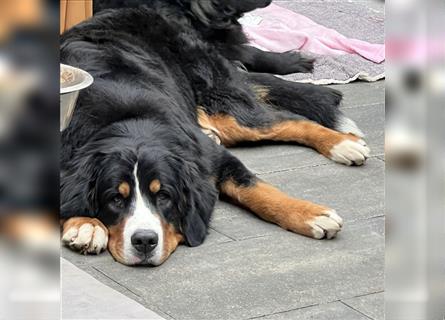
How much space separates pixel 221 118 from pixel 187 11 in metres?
0.77

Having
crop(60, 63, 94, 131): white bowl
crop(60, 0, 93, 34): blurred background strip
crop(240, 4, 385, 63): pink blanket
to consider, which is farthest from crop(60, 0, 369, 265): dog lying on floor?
crop(240, 4, 385, 63): pink blanket

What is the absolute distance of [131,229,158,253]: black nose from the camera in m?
3.54

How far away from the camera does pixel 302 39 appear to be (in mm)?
6824

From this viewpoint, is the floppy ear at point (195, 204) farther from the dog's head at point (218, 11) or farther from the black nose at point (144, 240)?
the dog's head at point (218, 11)

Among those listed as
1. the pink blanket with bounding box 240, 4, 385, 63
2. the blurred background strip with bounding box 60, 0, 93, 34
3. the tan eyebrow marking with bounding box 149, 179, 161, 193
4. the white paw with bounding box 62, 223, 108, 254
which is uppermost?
the tan eyebrow marking with bounding box 149, 179, 161, 193

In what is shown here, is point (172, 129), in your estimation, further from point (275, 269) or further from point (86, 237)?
point (275, 269)

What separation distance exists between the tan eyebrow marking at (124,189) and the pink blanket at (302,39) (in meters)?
3.07

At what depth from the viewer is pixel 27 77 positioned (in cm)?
112

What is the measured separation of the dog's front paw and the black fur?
6cm

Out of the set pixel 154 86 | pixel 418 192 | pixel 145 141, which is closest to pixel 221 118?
pixel 154 86

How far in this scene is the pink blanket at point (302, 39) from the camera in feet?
22.0

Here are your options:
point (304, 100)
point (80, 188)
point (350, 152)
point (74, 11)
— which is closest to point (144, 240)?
point (80, 188)

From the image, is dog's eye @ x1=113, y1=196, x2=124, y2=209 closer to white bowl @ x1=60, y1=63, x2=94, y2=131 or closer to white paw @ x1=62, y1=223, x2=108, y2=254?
white paw @ x1=62, y1=223, x2=108, y2=254

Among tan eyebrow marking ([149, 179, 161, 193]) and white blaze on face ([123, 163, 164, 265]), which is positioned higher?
tan eyebrow marking ([149, 179, 161, 193])
